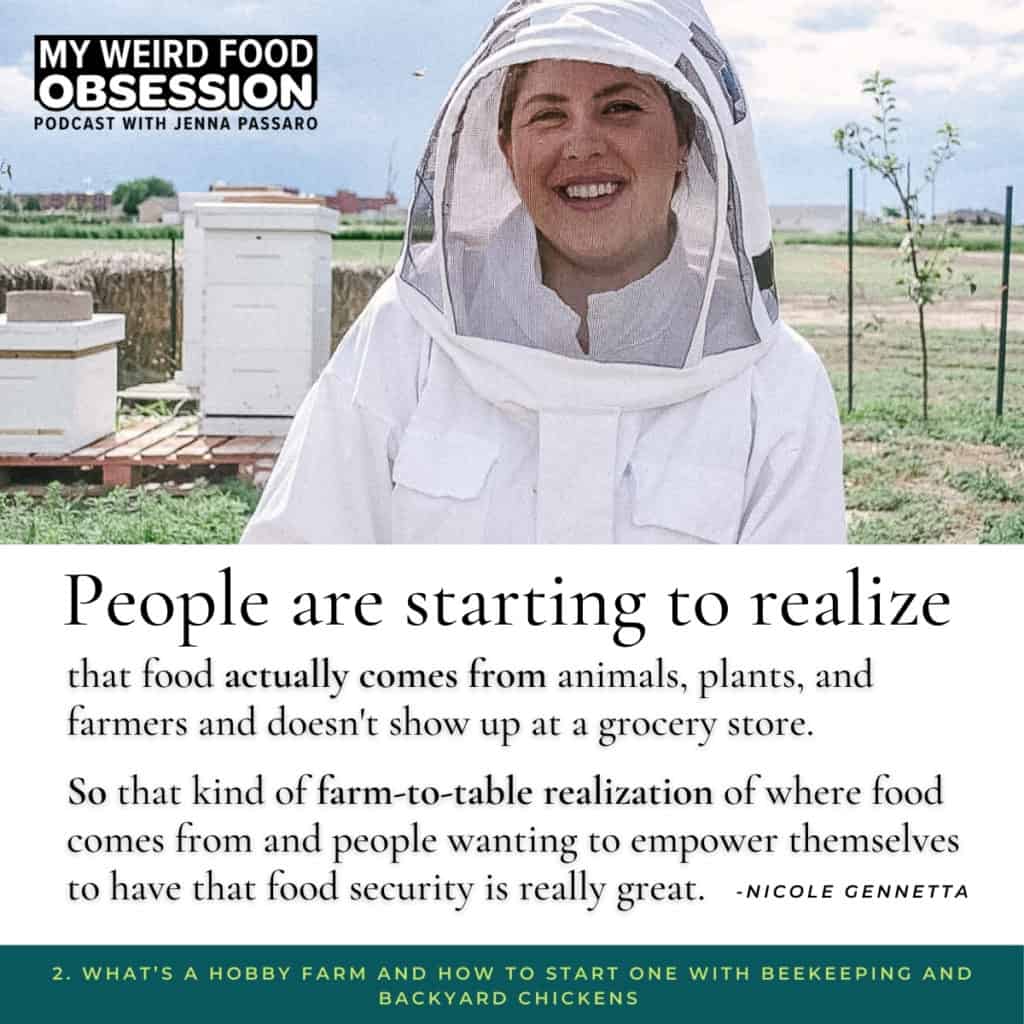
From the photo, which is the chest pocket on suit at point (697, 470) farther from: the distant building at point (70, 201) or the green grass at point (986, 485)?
the green grass at point (986, 485)

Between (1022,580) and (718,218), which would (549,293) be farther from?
(1022,580)

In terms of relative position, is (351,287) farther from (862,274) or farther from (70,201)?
(70,201)

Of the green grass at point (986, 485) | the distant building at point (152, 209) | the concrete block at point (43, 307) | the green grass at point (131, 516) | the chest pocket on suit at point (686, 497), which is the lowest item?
the green grass at point (131, 516)

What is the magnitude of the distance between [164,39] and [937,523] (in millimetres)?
2661

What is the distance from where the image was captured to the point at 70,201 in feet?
11.0

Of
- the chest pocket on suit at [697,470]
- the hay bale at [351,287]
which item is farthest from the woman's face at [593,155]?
the hay bale at [351,287]

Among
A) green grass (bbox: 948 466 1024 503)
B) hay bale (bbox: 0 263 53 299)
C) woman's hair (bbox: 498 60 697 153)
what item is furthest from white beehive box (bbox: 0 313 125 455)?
woman's hair (bbox: 498 60 697 153)

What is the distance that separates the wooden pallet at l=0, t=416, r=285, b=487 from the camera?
450 cm

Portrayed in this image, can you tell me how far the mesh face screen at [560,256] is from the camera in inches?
66.4

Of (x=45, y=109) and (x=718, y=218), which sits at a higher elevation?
(x=45, y=109)

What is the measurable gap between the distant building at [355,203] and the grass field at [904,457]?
0.19 metres

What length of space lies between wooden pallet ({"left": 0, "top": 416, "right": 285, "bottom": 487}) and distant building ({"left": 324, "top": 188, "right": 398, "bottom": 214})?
0.85 m

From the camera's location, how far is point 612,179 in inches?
64.0

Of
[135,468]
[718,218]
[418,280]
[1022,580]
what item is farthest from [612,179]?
[135,468]
